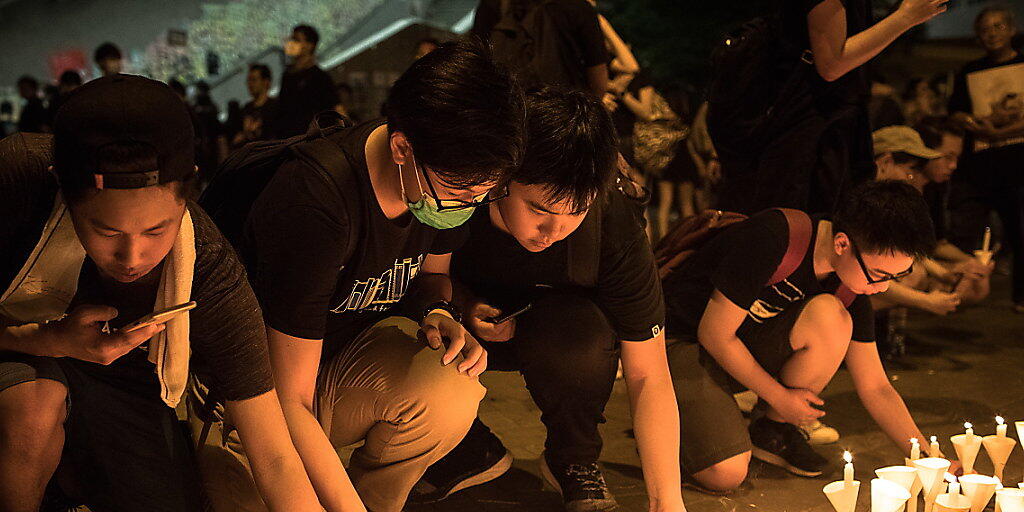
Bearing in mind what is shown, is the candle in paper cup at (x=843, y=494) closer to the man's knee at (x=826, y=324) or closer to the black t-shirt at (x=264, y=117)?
the man's knee at (x=826, y=324)

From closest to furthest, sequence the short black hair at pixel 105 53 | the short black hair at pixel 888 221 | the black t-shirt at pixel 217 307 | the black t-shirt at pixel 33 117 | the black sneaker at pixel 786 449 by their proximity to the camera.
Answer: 1. the black t-shirt at pixel 217 307
2. the short black hair at pixel 888 221
3. the black sneaker at pixel 786 449
4. the short black hair at pixel 105 53
5. the black t-shirt at pixel 33 117

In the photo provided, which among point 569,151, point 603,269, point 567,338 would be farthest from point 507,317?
point 569,151

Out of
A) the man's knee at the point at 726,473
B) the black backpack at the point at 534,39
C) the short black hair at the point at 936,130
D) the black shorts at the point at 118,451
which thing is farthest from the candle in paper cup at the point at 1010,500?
the short black hair at the point at 936,130

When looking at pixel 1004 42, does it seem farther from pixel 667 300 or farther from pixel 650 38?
pixel 650 38

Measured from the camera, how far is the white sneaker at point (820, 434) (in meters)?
3.37

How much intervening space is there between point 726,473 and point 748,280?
0.56m

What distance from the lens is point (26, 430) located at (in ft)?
6.13

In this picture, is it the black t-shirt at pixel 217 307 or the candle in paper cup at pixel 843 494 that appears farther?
the candle in paper cup at pixel 843 494

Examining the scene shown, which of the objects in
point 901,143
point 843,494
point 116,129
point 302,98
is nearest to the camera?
point 116,129

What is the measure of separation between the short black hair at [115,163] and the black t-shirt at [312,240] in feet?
1.32

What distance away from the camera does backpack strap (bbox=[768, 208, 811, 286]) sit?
2.96 metres

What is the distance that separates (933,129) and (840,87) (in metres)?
2.25

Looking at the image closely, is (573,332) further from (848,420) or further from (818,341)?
(848,420)

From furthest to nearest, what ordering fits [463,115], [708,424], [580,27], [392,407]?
[580,27] < [708,424] < [392,407] < [463,115]
